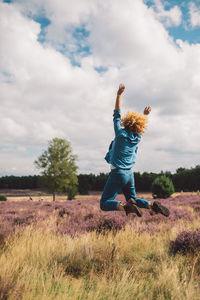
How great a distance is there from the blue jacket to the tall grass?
53.5 inches

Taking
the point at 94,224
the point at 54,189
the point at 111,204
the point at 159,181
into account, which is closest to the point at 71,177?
the point at 54,189

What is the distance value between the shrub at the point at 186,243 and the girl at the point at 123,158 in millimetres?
822

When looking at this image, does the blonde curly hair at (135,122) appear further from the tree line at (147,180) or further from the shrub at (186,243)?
the tree line at (147,180)

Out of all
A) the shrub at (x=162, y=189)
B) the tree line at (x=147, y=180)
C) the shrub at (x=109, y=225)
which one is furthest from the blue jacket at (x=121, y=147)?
the tree line at (x=147, y=180)

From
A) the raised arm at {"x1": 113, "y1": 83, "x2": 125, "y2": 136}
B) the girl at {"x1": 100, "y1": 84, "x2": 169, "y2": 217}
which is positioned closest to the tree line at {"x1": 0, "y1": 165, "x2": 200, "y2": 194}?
the girl at {"x1": 100, "y1": 84, "x2": 169, "y2": 217}

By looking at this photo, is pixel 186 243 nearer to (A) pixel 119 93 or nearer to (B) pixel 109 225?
(B) pixel 109 225

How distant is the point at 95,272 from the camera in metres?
3.55

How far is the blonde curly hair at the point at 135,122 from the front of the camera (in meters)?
4.19

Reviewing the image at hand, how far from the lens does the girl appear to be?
3986 millimetres

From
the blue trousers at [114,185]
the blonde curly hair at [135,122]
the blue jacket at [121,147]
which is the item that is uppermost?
the blonde curly hair at [135,122]

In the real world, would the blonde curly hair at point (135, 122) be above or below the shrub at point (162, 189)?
above

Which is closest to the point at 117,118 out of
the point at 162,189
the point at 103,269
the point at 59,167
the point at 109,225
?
the point at 103,269

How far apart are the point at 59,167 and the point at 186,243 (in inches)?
1303

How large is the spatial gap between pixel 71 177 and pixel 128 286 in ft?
113
